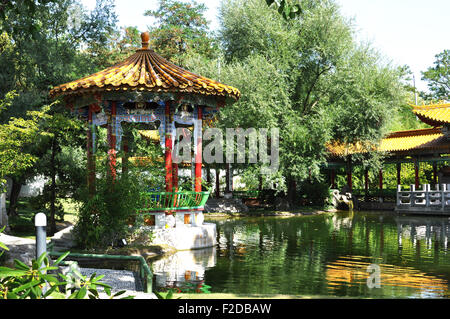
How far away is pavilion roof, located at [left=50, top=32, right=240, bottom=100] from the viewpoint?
1330cm

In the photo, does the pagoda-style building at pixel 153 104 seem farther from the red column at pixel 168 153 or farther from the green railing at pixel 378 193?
the green railing at pixel 378 193

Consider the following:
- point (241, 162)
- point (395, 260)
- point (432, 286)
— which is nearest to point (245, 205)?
point (241, 162)

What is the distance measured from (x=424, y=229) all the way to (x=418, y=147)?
1172cm

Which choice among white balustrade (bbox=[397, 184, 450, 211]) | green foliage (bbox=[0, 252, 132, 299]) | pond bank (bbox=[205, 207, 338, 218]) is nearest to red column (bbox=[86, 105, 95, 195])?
green foliage (bbox=[0, 252, 132, 299])

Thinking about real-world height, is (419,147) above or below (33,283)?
above

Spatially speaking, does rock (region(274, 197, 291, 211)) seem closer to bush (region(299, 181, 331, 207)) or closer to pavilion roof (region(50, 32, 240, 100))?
bush (region(299, 181, 331, 207))

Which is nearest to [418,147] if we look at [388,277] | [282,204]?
[282,204]

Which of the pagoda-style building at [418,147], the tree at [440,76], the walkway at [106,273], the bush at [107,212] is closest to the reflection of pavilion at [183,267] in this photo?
the walkway at [106,273]

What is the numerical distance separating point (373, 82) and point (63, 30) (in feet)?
58.6

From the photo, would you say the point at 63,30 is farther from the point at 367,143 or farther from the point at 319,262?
A: the point at 367,143

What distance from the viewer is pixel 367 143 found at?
3019 cm

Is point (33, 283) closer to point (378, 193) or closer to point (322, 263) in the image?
point (322, 263)

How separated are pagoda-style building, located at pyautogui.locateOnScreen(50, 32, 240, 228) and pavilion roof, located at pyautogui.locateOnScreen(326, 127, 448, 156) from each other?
1802 centimetres

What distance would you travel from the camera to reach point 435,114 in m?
28.2
